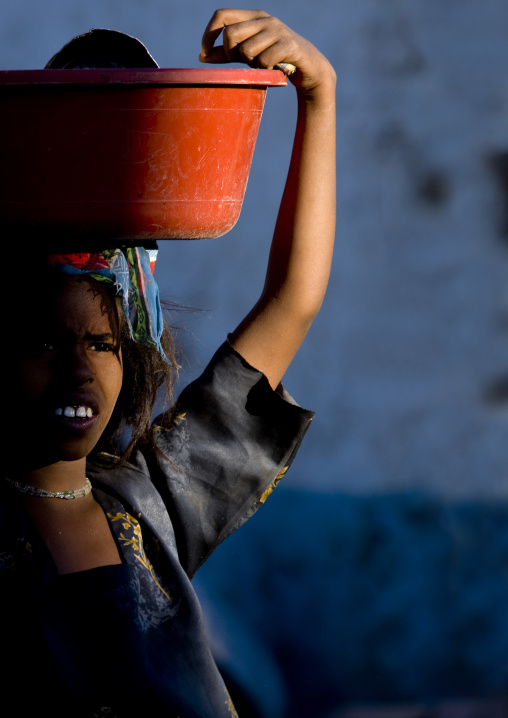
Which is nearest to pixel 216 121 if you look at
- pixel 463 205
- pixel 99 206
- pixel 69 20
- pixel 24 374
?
pixel 99 206

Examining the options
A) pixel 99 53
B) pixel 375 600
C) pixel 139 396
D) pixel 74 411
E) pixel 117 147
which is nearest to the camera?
pixel 117 147

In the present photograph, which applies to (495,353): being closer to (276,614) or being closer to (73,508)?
(276,614)

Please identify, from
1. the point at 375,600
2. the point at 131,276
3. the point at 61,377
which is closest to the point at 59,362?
the point at 61,377

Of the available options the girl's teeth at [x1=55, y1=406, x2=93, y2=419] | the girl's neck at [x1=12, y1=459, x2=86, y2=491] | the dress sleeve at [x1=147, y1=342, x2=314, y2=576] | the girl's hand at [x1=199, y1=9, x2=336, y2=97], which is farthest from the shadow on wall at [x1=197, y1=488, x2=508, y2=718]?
the girl's hand at [x1=199, y1=9, x2=336, y2=97]

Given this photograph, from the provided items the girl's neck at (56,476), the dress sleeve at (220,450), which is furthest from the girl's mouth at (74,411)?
the dress sleeve at (220,450)

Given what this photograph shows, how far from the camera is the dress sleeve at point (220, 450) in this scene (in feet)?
5.19

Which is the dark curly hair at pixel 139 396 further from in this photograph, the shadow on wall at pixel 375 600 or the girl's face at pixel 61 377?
the shadow on wall at pixel 375 600

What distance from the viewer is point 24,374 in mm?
1349

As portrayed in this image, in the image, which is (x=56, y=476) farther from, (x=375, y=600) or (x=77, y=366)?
(x=375, y=600)

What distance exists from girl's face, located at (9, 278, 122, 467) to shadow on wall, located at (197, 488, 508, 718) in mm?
1357

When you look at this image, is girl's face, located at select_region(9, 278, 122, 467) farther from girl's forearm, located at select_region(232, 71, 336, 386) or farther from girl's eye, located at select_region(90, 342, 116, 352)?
girl's forearm, located at select_region(232, 71, 336, 386)

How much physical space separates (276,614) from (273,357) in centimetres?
130

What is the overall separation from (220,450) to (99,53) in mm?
652

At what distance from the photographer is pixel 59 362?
4.47 ft
